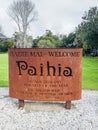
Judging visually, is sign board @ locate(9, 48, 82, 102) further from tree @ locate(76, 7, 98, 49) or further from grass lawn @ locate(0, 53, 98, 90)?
tree @ locate(76, 7, 98, 49)

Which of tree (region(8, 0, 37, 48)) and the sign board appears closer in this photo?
the sign board

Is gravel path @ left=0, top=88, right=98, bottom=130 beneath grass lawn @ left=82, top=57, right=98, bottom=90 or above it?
above

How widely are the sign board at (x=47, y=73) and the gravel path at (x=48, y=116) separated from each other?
0.91ft

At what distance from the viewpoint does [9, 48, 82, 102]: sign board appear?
5.82 m

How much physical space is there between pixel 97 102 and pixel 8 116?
245 centimetres

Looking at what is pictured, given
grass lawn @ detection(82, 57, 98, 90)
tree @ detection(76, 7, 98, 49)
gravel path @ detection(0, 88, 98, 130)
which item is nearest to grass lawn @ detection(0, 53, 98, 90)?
grass lawn @ detection(82, 57, 98, 90)

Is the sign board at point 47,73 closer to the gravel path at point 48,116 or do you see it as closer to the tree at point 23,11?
the gravel path at point 48,116

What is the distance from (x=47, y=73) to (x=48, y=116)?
3.25ft

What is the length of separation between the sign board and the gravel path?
28 cm

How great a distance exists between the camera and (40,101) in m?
6.39

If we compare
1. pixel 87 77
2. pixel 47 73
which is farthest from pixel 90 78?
pixel 47 73

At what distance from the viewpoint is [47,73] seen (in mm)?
5859

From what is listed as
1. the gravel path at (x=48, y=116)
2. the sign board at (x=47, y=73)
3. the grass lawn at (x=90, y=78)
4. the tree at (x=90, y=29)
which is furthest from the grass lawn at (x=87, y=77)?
the tree at (x=90, y=29)

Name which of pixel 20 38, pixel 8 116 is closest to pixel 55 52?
pixel 8 116
